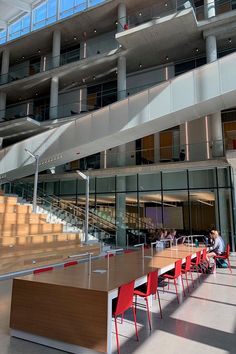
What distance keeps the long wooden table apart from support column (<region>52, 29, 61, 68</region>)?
17826 mm

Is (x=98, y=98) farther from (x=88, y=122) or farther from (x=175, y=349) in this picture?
(x=175, y=349)

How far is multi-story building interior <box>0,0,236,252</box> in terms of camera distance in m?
9.38

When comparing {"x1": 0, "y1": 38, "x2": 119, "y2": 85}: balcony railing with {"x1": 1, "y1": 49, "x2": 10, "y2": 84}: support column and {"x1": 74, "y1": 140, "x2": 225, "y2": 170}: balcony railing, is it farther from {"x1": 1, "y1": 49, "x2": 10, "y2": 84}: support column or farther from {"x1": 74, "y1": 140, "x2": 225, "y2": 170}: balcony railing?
{"x1": 74, "y1": 140, "x2": 225, "y2": 170}: balcony railing

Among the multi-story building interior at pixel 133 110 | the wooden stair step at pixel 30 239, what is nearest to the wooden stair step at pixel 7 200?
the multi-story building interior at pixel 133 110

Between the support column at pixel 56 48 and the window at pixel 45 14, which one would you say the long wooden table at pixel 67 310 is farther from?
the window at pixel 45 14

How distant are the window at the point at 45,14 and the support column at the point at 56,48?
3.87 feet

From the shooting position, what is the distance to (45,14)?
66.3 ft

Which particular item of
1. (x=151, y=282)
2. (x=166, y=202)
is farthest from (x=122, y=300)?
(x=166, y=202)

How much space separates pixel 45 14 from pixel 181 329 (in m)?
22.2

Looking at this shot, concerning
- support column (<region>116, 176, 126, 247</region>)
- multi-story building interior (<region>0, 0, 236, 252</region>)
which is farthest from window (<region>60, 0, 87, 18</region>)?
support column (<region>116, 176, 126, 247</region>)

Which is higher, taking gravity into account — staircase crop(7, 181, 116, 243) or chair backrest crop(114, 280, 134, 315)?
staircase crop(7, 181, 116, 243)

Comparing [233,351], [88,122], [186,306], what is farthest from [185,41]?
[233,351]

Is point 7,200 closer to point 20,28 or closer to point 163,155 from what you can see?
point 163,155

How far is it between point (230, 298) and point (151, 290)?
211cm
